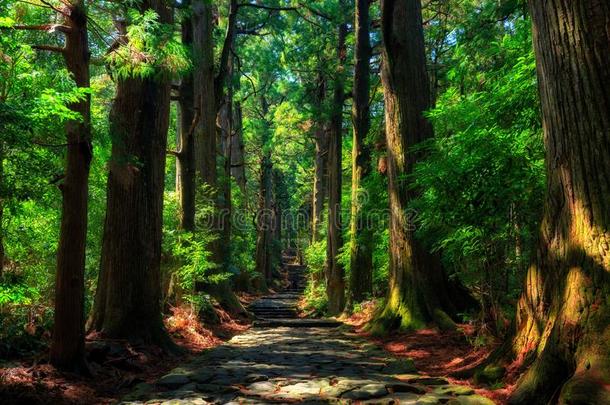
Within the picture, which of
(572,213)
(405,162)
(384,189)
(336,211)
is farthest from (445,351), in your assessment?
(336,211)

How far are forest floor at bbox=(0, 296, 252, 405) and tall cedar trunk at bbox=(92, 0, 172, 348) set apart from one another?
476mm

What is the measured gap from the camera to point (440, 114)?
7.50m

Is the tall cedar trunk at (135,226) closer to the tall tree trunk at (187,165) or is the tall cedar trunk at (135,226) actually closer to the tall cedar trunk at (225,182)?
the tall tree trunk at (187,165)

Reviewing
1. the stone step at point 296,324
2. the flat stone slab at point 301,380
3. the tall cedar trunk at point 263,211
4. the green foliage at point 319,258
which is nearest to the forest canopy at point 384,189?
the flat stone slab at point 301,380

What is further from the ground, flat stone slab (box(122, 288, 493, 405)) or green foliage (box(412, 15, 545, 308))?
green foliage (box(412, 15, 545, 308))

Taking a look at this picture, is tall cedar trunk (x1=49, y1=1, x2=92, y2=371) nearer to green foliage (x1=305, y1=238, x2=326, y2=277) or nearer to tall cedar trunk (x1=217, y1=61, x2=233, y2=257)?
tall cedar trunk (x1=217, y1=61, x2=233, y2=257)

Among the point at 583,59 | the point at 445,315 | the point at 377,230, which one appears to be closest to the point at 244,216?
the point at 377,230

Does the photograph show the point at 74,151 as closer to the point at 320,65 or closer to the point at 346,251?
the point at 346,251

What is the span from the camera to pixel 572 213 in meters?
4.26

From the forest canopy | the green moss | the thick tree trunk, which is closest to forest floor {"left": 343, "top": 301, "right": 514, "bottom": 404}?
the green moss

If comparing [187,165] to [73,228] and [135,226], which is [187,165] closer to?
[135,226]

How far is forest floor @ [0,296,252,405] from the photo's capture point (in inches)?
177

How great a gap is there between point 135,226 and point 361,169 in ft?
26.3

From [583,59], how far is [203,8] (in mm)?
11721
